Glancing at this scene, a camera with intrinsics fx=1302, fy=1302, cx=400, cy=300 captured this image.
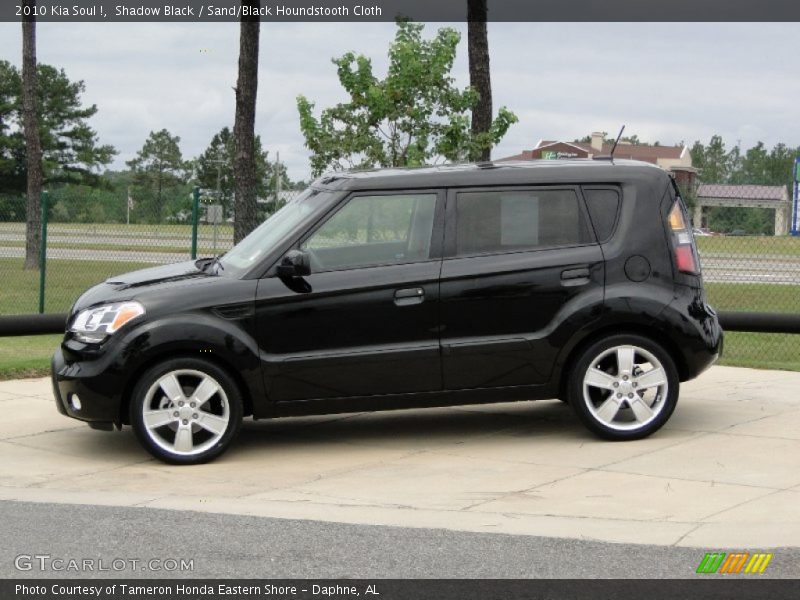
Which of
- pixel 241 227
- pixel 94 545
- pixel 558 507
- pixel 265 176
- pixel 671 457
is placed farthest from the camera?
pixel 265 176

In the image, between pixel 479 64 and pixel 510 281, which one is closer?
pixel 510 281

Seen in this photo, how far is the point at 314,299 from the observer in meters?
8.25

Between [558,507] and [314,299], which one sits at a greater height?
[314,299]

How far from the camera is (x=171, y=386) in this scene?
317 inches

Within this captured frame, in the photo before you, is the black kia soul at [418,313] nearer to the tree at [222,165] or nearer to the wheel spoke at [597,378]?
the wheel spoke at [597,378]

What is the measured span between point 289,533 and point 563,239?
10.6 feet

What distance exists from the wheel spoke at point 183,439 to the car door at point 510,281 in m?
1.66

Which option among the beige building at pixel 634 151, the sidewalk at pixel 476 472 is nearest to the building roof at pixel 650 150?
the beige building at pixel 634 151

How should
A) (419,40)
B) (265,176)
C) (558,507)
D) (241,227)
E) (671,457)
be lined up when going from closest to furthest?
(558,507)
(671,457)
(419,40)
(241,227)
(265,176)

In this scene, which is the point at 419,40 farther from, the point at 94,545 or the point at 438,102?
the point at 94,545

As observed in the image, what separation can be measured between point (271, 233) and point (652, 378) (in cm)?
268

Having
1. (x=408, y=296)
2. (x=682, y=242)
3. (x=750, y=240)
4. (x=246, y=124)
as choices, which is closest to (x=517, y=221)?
(x=408, y=296)

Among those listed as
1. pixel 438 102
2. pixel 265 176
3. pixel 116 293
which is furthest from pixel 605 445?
pixel 265 176
